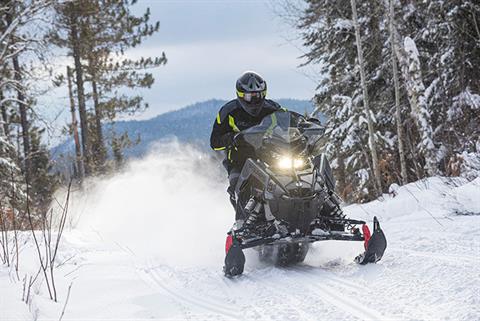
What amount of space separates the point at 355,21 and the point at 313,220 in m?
12.1

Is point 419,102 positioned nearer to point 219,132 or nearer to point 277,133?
point 219,132

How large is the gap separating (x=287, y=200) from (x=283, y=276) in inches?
28.0

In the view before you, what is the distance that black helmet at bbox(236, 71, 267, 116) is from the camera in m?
6.16

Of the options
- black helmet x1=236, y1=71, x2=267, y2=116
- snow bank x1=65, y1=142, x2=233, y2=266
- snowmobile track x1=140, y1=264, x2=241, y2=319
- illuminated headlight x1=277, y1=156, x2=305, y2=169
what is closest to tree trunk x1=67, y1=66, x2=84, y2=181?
snow bank x1=65, y1=142, x2=233, y2=266

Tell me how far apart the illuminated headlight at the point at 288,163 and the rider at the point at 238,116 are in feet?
2.93

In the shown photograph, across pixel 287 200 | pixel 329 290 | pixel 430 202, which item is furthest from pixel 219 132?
pixel 430 202

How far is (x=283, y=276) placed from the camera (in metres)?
5.11

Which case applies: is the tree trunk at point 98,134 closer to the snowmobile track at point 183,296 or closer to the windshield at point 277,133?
the snowmobile track at point 183,296

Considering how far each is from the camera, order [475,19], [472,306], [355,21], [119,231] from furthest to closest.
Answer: [355,21], [475,19], [119,231], [472,306]

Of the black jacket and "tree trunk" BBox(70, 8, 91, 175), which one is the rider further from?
"tree trunk" BBox(70, 8, 91, 175)

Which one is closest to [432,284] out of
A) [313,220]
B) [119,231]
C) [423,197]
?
[313,220]

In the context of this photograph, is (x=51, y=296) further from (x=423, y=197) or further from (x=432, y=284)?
(x=423, y=197)

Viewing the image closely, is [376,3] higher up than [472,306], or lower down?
higher up

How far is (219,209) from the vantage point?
1042 cm
